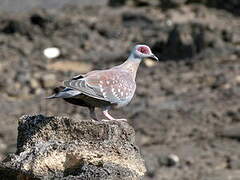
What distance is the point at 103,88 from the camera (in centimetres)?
723

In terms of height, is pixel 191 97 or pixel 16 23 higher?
pixel 191 97

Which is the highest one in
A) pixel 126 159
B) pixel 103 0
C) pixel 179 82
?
pixel 126 159

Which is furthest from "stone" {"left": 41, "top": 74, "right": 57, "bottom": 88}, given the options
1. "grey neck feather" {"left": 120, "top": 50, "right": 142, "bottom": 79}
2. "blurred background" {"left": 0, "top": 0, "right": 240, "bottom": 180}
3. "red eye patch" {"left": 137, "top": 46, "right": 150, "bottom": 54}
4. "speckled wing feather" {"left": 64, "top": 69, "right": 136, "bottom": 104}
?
"speckled wing feather" {"left": 64, "top": 69, "right": 136, "bottom": 104}

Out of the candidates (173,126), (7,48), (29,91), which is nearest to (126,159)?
(173,126)

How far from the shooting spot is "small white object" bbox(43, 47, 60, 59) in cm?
2114

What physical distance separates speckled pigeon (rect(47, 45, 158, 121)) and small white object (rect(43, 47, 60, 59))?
44.2 feet

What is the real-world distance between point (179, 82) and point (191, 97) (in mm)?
1076

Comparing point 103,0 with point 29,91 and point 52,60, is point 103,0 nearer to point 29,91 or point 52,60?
point 52,60

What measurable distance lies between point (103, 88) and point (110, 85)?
0.09 m

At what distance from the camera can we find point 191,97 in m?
17.3

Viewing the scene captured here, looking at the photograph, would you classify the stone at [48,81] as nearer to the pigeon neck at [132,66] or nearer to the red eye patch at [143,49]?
the red eye patch at [143,49]

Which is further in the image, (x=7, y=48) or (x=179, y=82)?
(x=7, y=48)

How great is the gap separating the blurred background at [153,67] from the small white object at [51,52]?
0.03m

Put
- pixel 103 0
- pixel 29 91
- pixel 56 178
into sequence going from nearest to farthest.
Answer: pixel 56 178 → pixel 29 91 → pixel 103 0
